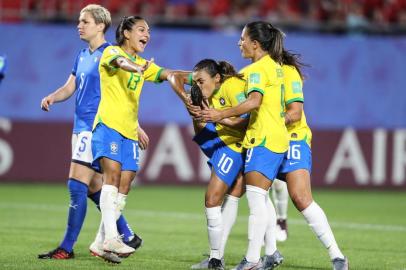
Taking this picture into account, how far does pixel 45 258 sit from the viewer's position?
8484 millimetres

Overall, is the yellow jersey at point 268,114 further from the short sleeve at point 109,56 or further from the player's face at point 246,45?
the short sleeve at point 109,56

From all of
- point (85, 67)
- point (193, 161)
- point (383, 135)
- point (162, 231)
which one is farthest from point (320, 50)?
point (85, 67)

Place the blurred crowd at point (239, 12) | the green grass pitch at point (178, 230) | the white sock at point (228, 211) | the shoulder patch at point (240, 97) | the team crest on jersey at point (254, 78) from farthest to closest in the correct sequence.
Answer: the blurred crowd at point (239, 12), the green grass pitch at point (178, 230), the white sock at point (228, 211), the shoulder patch at point (240, 97), the team crest on jersey at point (254, 78)

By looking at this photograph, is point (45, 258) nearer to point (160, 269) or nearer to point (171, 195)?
point (160, 269)

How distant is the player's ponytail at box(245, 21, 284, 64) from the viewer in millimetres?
7883

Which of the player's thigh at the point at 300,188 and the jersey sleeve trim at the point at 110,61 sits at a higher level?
the jersey sleeve trim at the point at 110,61

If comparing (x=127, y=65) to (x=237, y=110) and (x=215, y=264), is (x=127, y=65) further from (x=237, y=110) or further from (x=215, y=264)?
(x=215, y=264)

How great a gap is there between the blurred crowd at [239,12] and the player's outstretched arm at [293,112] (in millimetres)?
10757

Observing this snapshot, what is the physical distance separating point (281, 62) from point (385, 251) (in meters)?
2.85

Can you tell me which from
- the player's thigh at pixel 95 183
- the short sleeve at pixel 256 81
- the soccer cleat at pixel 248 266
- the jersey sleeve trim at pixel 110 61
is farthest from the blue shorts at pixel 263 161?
the player's thigh at pixel 95 183

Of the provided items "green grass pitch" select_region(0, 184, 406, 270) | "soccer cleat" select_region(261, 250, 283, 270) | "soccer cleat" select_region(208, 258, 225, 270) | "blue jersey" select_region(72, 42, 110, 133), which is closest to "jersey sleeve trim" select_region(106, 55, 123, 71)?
"blue jersey" select_region(72, 42, 110, 133)

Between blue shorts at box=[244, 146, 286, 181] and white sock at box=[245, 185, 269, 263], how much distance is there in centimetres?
16

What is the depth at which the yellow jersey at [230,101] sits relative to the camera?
321 inches

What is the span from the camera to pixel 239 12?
19.4 metres
